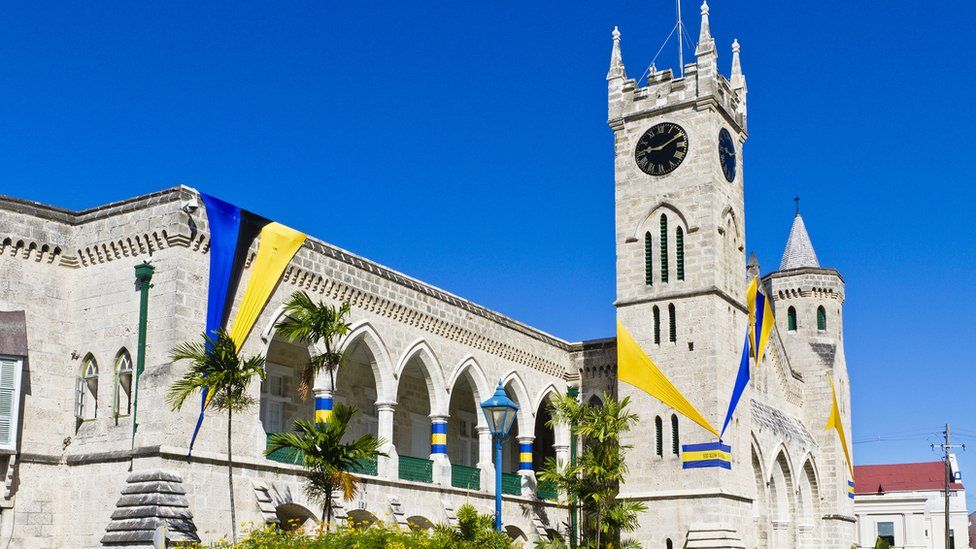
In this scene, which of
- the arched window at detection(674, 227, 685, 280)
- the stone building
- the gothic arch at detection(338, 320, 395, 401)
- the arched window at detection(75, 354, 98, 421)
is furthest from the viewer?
the arched window at detection(674, 227, 685, 280)

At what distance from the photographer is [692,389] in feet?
112

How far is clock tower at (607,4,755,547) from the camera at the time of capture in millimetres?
33625

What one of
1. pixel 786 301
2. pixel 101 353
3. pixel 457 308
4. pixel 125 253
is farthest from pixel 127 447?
pixel 786 301

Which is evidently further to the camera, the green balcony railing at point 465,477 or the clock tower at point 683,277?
the clock tower at point 683,277

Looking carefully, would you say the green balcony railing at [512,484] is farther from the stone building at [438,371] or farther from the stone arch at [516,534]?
the stone arch at [516,534]

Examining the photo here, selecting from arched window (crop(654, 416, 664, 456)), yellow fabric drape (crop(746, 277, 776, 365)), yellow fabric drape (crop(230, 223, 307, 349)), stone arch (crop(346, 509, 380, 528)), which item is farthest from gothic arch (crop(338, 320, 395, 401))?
yellow fabric drape (crop(746, 277, 776, 365))

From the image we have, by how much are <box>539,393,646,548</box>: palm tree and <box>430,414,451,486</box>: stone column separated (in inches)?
119

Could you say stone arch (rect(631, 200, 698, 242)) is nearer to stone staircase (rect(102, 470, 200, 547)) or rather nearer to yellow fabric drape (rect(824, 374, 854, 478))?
yellow fabric drape (rect(824, 374, 854, 478))

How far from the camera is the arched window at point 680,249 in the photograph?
1379 inches

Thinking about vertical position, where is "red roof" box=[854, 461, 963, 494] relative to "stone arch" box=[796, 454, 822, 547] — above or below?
above

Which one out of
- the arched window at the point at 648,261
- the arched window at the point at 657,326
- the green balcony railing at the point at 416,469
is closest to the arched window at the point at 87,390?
the green balcony railing at the point at 416,469

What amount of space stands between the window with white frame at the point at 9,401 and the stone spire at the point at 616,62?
21.0 metres

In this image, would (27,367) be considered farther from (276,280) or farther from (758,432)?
(758,432)

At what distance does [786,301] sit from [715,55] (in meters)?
14.3
